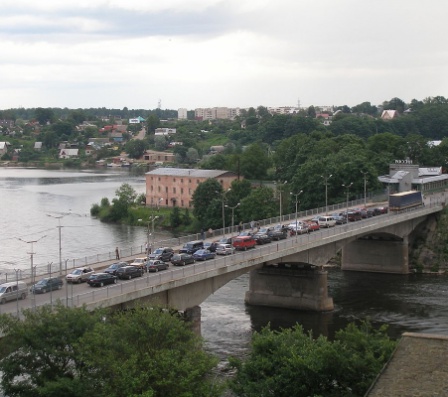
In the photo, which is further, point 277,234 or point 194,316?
point 277,234

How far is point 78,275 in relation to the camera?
4431 centimetres

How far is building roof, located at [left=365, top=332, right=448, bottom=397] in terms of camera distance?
66.0ft

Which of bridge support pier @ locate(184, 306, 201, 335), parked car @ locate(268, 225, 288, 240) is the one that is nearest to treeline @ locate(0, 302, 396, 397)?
bridge support pier @ locate(184, 306, 201, 335)

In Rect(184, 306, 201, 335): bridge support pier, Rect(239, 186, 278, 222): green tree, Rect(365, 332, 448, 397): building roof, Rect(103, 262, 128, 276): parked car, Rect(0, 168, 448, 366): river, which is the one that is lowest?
Rect(0, 168, 448, 366): river

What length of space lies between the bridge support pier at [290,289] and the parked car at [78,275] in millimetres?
19985

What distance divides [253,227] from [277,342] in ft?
120

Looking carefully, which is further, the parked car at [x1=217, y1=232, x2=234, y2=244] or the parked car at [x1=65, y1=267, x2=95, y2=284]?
the parked car at [x1=217, y1=232, x2=234, y2=244]

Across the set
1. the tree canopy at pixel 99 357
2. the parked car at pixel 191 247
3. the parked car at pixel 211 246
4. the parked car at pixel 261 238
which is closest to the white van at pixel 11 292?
the tree canopy at pixel 99 357

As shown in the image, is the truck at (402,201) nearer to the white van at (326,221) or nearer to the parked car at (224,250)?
the white van at (326,221)

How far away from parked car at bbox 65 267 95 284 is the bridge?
0.91m

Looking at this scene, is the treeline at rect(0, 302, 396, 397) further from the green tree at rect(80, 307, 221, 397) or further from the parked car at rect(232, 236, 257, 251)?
the parked car at rect(232, 236, 257, 251)

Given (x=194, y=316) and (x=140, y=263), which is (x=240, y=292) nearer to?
(x=194, y=316)

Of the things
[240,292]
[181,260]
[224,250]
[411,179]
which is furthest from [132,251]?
[411,179]

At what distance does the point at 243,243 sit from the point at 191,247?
4.08 m
